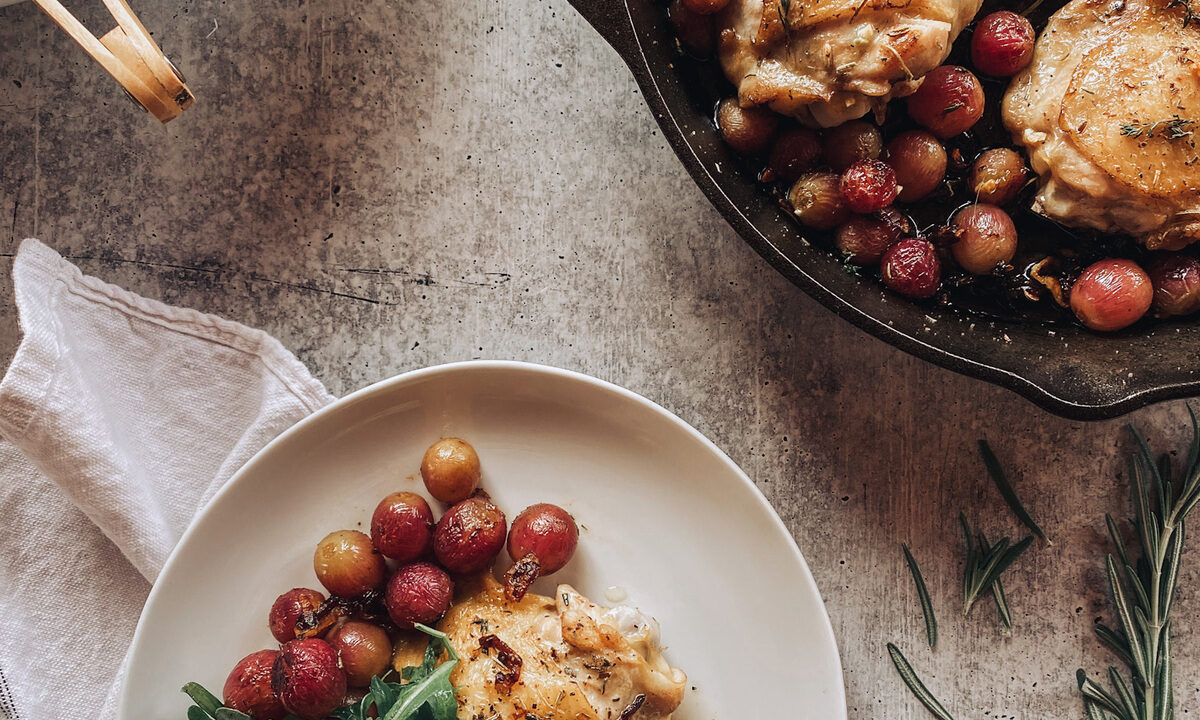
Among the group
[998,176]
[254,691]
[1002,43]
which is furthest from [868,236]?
[254,691]

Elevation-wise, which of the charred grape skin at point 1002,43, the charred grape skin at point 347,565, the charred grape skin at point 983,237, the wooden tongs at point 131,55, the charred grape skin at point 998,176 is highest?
the wooden tongs at point 131,55

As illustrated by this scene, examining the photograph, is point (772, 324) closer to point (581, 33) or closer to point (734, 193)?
point (734, 193)

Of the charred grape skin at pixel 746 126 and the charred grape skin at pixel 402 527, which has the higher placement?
the charred grape skin at pixel 746 126

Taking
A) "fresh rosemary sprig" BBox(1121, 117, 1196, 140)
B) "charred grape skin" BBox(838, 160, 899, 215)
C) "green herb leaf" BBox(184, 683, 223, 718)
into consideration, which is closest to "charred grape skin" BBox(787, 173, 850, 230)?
"charred grape skin" BBox(838, 160, 899, 215)

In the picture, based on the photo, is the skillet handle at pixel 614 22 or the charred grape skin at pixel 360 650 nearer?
the skillet handle at pixel 614 22

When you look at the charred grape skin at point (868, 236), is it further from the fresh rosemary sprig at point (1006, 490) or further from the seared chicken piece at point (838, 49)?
the fresh rosemary sprig at point (1006, 490)

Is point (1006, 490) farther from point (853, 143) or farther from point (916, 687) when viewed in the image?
point (853, 143)

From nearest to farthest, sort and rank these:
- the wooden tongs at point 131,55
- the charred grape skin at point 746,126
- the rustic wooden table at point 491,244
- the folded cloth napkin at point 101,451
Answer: the wooden tongs at point 131,55 → the charred grape skin at point 746,126 → the folded cloth napkin at point 101,451 → the rustic wooden table at point 491,244

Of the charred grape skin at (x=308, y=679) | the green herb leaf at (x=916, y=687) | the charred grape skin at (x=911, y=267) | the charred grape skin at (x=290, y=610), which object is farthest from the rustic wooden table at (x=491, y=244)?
the charred grape skin at (x=308, y=679)
